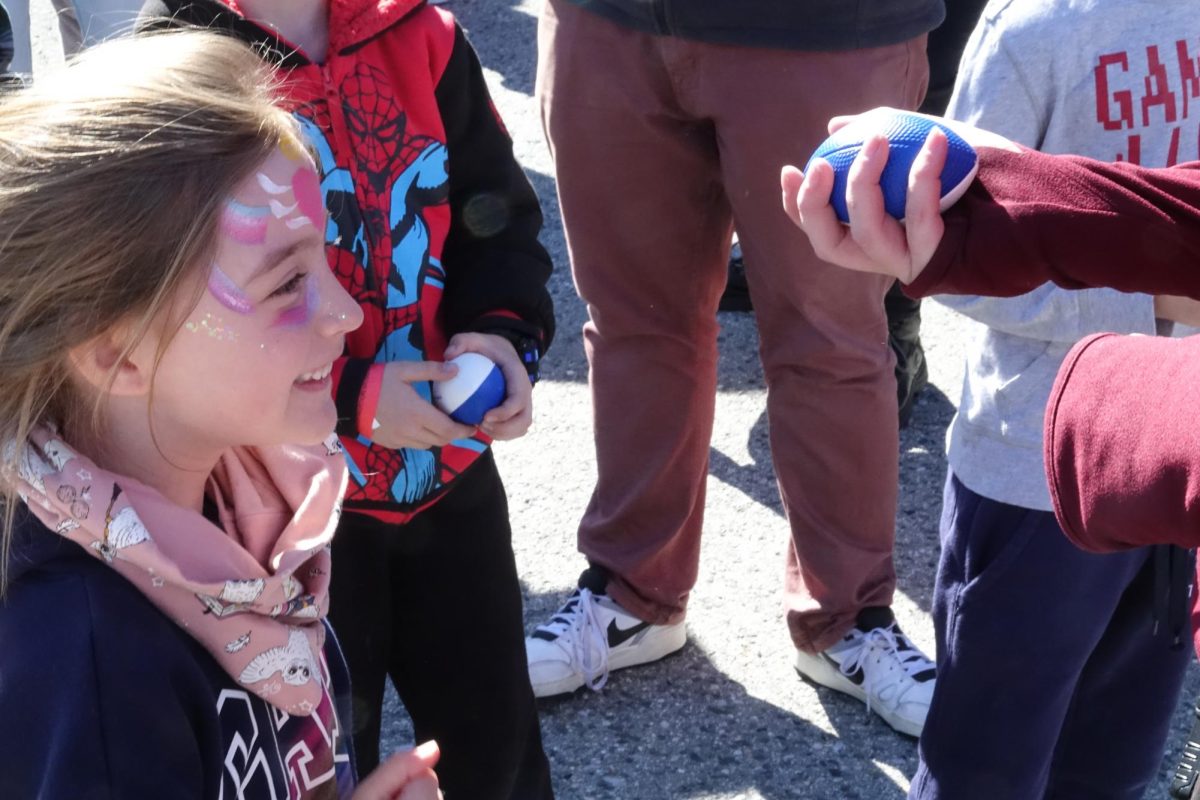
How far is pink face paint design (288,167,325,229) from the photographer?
1561mm

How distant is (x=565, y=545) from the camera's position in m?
3.51

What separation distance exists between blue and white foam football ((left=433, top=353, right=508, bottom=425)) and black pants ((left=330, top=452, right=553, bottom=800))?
22cm

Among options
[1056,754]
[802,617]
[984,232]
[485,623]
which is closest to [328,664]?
[485,623]

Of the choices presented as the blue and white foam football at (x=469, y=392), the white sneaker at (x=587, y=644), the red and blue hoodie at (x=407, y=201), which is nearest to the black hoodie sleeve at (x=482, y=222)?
the red and blue hoodie at (x=407, y=201)

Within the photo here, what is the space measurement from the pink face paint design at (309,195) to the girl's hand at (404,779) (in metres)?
0.63

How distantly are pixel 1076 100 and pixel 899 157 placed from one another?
2.18 feet

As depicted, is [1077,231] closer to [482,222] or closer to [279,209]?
[279,209]

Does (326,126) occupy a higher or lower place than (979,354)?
higher

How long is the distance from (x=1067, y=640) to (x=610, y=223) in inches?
47.9

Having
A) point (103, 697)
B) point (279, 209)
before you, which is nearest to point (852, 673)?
point (279, 209)

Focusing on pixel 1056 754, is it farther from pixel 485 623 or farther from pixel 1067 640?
pixel 485 623

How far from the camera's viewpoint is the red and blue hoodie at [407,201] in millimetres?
1932

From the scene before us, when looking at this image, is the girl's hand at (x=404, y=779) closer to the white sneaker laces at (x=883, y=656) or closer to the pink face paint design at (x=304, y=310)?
the pink face paint design at (x=304, y=310)

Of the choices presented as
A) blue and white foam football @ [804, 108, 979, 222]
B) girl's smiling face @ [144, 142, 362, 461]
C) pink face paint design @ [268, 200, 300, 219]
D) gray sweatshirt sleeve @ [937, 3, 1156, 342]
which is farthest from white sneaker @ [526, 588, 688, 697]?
blue and white foam football @ [804, 108, 979, 222]
